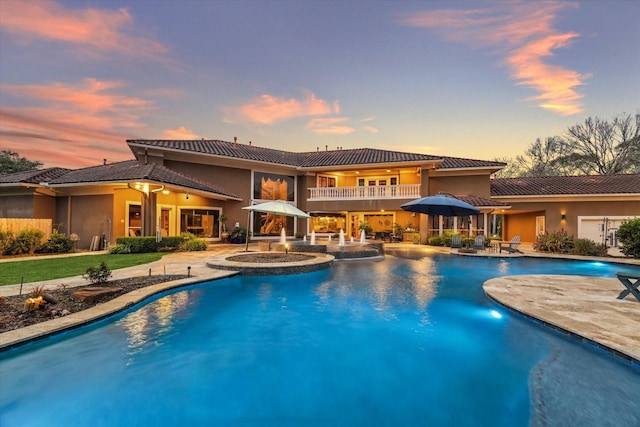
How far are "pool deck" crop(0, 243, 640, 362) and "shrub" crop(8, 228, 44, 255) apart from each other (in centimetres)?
733

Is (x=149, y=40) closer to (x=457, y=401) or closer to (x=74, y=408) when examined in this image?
(x=74, y=408)

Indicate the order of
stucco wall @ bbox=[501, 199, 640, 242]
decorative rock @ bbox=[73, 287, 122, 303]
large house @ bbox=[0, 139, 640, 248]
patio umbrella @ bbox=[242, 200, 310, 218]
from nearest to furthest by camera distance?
decorative rock @ bbox=[73, 287, 122, 303]
patio umbrella @ bbox=[242, 200, 310, 218]
large house @ bbox=[0, 139, 640, 248]
stucco wall @ bbox=[501, 199, 640, 242]

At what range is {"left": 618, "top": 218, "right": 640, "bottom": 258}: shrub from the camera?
1359cm

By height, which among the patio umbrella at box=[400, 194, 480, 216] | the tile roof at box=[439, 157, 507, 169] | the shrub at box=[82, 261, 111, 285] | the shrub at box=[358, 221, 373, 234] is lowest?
the shrub at box=[82, 261, 111, 285]

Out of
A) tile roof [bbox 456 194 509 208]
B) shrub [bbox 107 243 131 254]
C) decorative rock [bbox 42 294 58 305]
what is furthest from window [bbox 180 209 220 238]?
tile roof [bbox 456 194 509 208]

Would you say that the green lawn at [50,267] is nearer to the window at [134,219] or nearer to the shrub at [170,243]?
the shrub at [170,243]

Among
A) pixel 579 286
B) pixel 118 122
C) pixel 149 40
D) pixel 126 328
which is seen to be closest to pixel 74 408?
pixel 126 328

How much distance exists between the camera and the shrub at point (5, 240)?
12586 millimetres

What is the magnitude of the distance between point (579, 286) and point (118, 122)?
2475 cm

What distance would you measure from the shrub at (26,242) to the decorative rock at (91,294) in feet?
33.9

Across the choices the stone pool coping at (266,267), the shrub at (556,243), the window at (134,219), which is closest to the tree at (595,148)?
the shrub at (556,243)

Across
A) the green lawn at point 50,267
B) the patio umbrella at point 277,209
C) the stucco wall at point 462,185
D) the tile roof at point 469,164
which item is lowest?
the green lawn at point 50,267

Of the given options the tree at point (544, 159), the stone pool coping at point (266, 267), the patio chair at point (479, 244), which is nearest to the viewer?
the stone pool coping at point (266, 267)

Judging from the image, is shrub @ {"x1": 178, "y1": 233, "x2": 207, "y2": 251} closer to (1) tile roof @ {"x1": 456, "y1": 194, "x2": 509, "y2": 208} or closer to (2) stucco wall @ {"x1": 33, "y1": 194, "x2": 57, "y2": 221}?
(2) stucco wall @ {"x1": 33, "y1": 194, "x2": 57, "y2": 221}
